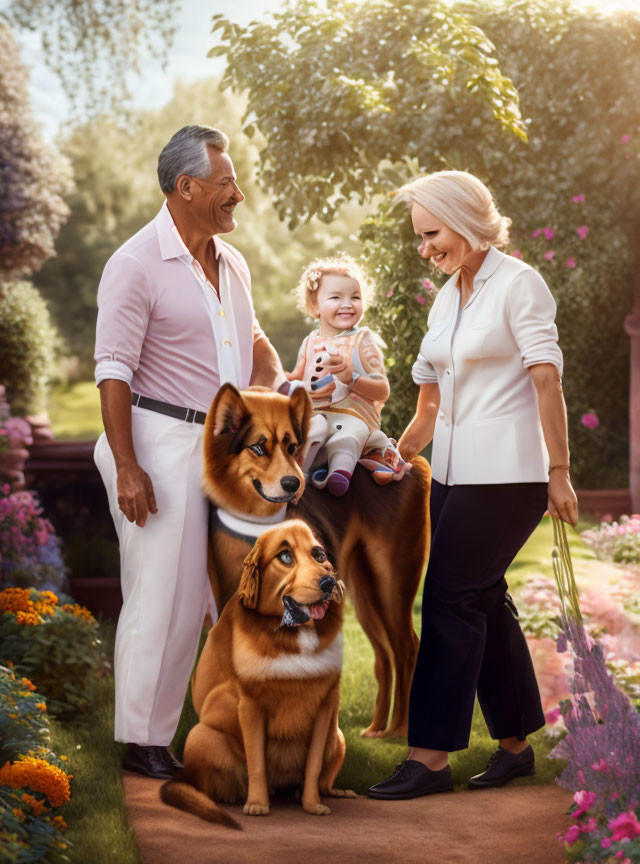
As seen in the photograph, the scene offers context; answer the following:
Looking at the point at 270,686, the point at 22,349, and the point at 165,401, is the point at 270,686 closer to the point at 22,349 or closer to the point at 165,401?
the point at 165,401

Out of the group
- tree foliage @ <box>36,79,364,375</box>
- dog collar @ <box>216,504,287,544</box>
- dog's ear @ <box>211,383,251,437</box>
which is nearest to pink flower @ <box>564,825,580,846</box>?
dog collar @ <box>216,504,287,544</box>

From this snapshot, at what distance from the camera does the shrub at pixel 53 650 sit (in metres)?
5.24

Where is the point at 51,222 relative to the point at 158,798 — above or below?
above

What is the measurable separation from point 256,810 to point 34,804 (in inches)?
29.2

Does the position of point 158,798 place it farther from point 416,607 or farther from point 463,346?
point 416,607

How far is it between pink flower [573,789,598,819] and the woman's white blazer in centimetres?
108

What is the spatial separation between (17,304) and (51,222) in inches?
46.7

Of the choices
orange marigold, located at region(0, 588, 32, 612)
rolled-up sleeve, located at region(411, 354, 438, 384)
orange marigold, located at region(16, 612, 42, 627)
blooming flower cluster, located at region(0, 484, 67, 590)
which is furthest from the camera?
blooming flower cluster, located at region(0, 484, 67, 590)

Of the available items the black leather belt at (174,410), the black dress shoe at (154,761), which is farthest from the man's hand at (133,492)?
the black dress shoe at (154,761)

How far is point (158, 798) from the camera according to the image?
12.4 ft

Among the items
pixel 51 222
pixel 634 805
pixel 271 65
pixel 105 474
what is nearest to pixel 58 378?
pixel 51 222

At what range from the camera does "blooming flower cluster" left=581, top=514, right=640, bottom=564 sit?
7.91 m

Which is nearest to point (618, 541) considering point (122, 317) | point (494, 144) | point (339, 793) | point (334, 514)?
point (494, 144)

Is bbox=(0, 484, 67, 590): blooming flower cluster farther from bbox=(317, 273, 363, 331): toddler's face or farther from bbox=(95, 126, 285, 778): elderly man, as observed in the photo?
bbox=(317, 273, 363, 331): toddler's face
